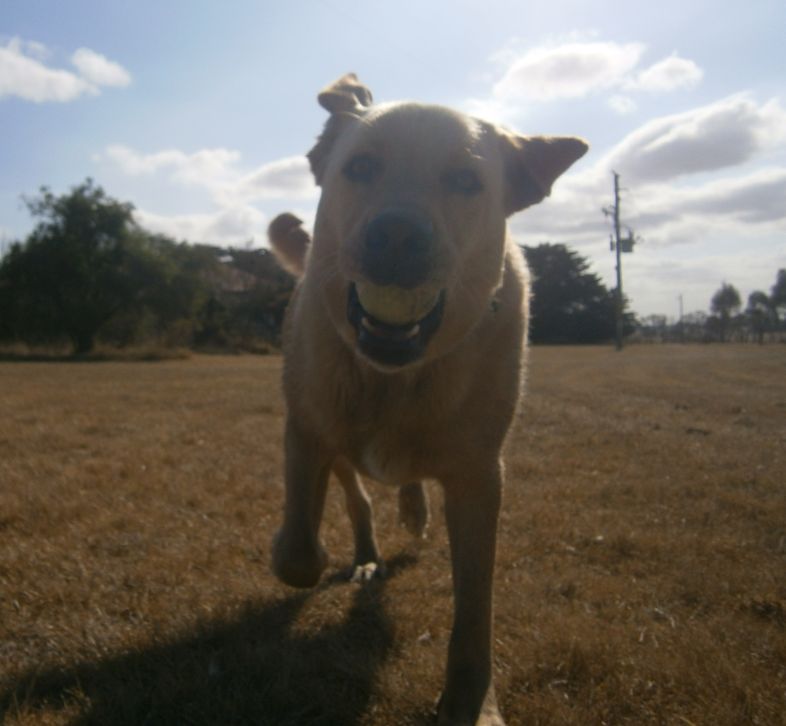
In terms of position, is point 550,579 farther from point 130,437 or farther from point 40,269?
point 40,269

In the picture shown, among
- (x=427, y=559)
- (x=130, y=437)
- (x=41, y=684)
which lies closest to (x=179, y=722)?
(x=41, y=684)

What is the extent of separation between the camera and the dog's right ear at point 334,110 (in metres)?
3.06

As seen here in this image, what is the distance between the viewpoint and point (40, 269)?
104 ft

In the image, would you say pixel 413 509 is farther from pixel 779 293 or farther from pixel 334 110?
pixel 779 293

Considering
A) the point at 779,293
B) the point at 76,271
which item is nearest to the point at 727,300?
the point at 779,293

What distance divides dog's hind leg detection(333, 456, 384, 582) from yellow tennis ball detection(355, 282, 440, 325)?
128cm

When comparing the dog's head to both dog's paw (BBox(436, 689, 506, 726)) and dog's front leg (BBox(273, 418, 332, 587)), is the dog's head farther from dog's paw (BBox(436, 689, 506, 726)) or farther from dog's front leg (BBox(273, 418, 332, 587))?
dog's paw (BBox(436, 689, 506, 726))

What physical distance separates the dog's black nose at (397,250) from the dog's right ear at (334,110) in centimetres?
90

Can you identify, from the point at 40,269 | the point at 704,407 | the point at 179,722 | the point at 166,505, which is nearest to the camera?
the point at 179,722

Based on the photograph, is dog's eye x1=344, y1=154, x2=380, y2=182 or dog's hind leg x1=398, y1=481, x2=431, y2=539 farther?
dog's hind leg x1=398, y1=481, x2=431, y2=539

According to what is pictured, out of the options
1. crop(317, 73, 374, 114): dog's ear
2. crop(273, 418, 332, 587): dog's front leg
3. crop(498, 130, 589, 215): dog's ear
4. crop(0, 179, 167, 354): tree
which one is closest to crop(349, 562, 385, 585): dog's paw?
crop(273, 418, 332, 587): dog's front leg

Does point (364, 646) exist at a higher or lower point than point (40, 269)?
lower

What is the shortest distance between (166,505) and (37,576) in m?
1.37

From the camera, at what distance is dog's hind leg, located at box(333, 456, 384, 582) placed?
354 cm
